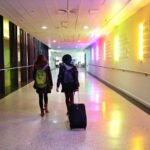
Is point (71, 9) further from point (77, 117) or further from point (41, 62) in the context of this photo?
point (77, 117)

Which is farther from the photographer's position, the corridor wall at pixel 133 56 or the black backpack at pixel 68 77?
the corridor wall at pixel 133 56

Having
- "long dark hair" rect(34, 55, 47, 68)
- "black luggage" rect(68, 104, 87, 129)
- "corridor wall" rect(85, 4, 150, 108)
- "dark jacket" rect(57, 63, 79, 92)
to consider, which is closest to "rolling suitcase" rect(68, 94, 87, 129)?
"black luggage" rect(68, 104, 87, 129)

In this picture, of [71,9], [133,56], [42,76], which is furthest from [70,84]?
[133,56]

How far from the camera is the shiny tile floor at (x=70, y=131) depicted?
14.6 ft

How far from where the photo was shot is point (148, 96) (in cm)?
761

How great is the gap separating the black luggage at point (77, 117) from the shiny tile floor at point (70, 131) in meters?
0.13

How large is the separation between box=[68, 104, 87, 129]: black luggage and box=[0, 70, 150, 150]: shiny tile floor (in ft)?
0.43

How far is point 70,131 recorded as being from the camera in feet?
17.3

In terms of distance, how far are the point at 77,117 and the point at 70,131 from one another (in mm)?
298

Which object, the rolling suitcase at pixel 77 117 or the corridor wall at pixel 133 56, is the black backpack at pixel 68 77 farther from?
the corridor wall at pixel 133 56

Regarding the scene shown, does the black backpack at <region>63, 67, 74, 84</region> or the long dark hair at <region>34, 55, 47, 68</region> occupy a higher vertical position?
the long dark hair at <region>34, 55, 47, 68</region>

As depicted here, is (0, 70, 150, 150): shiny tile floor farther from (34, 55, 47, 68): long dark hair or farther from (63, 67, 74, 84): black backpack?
(34, 55, 47, 68): long dark hair

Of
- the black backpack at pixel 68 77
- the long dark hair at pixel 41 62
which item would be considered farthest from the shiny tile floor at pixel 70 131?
the long dark hair at pixel 41 62

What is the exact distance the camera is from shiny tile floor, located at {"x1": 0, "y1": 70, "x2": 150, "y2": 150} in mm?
4445
